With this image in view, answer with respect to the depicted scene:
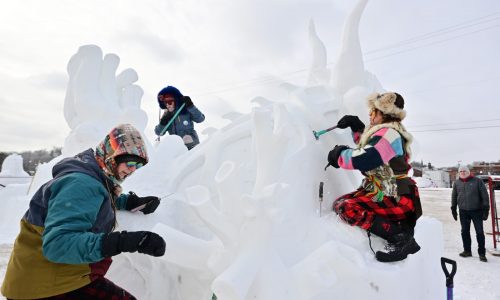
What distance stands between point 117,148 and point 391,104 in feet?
5.16

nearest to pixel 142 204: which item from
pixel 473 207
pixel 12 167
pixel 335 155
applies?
pixel 335 155

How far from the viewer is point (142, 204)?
221 centimetres

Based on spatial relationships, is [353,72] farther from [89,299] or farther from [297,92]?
[89,299]

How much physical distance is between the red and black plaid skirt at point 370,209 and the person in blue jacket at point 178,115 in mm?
2715

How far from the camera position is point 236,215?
1802mm

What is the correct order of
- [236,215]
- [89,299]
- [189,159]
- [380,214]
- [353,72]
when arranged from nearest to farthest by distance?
[89,299], [236,215], [380,214], [353,72], [189,159]

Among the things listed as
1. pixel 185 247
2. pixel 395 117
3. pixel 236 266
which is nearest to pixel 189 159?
pixel 185 247

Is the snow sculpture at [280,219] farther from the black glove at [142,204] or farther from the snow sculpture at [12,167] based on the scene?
the snow sculpture at [12,167]

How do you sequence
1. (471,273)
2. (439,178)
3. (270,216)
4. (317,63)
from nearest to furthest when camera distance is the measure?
(270,216) < (317,63) < (471,273) < (439,178)

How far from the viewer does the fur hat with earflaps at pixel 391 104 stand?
6.87ft

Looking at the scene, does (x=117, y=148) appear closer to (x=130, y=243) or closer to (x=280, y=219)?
(x=130, y=243)

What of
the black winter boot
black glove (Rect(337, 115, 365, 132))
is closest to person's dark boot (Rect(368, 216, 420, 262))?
the black winter boot

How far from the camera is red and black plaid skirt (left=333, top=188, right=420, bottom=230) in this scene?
2.01m

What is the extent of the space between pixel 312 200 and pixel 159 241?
1.07 meters
